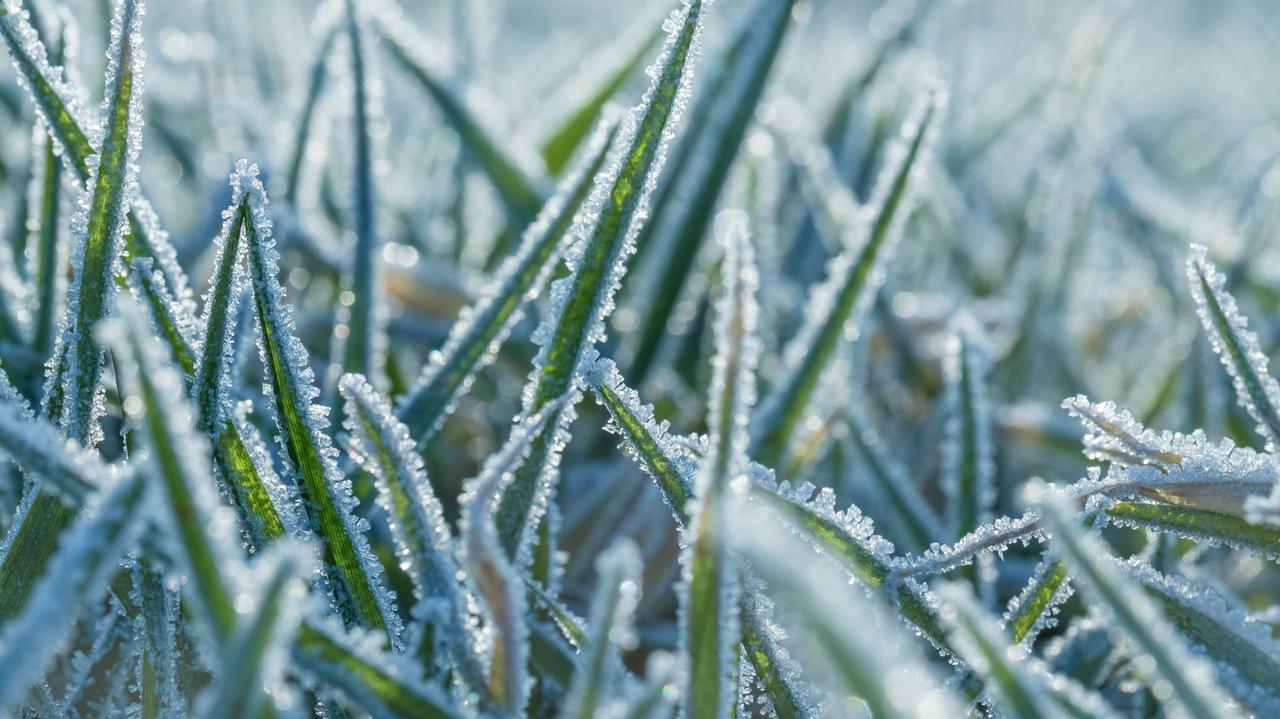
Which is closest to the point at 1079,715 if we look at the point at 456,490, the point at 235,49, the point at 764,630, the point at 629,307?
the point at 764,630

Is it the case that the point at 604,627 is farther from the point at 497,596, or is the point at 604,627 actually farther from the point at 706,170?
the point at 706,170

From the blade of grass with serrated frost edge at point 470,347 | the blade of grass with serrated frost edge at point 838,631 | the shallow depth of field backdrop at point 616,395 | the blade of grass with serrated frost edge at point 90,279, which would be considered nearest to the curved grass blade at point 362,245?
the shallow depth of field backdrop at point 616,395

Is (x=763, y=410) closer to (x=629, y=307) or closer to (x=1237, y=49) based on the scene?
(x=629, y=307)

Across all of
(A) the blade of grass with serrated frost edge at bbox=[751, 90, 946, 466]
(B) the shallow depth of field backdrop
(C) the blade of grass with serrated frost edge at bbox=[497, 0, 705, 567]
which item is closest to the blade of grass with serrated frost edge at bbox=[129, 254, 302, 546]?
(B) the shallow depth of field backdrop

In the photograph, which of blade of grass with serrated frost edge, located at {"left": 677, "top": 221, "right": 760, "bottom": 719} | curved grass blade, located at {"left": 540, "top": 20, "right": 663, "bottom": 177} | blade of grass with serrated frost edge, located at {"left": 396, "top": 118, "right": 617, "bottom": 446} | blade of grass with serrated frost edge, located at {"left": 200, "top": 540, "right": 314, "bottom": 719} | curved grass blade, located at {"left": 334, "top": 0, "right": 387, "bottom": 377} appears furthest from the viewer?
curved grass blade, located at {"left": 540, "top": 20, "right": 663, "bottom": 177}

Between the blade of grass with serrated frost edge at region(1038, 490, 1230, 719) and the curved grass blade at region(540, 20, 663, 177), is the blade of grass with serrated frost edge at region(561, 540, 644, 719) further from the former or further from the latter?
the curved grass blade at region(540, 20, 663, 177)

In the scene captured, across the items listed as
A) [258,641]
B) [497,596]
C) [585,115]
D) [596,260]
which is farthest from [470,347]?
[585,115]

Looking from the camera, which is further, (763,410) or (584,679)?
(763,410)
